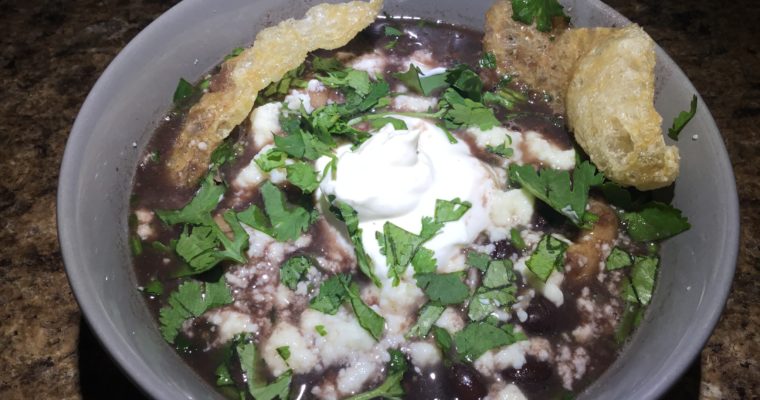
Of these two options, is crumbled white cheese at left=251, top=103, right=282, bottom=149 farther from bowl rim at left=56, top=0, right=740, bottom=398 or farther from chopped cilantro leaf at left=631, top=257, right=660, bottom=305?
chopped cilantro leaf at left=631, top=257, right=660, bottom=305

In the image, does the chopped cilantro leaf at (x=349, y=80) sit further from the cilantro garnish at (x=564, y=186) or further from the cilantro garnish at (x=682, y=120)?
the cilantro garnish at (x=682, y=120)

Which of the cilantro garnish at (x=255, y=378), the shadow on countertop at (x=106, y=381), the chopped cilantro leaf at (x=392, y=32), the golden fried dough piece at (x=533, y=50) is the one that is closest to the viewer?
the cilantro garnish at (x=255, y=378)

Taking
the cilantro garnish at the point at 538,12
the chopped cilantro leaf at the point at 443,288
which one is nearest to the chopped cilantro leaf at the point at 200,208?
the chopped cilantro leaf at the point at 443,288

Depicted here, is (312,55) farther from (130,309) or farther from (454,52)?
(130,309)

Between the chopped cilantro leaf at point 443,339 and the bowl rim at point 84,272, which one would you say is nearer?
the bowl rim at point 84,272

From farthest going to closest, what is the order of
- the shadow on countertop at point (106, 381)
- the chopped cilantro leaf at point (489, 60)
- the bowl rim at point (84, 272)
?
1. the chopped cilantro leaf at point (489, 60)
2. the shadow on countertop at point (106, 381)
3. the bowl rim at point (84, 272)

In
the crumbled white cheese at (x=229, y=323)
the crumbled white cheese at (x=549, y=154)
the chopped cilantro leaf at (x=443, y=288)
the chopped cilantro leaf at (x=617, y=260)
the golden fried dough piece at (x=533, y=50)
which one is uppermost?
the golden fried dough piece at (x=533, y=50)

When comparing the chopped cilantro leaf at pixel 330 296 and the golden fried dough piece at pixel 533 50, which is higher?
the golden fried dough piece at pixel 533 50
